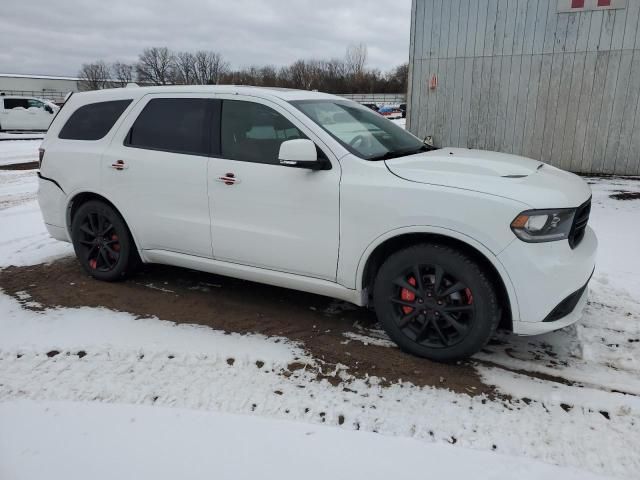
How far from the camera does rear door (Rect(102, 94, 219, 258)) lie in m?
3.96

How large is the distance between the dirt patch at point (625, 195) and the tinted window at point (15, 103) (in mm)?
23781

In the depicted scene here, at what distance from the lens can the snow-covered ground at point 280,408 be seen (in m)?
2.39

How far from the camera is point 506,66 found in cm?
1015

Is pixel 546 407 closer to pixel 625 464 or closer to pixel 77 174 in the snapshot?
pixel 625 464

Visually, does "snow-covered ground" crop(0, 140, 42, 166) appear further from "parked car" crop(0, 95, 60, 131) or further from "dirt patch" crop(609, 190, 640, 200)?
"dirt patch" crop(609, 190, 640, 200)

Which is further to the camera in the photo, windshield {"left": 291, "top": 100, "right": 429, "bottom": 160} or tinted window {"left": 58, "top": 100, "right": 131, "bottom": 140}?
tinted window {"left": 58, "top": 100, "right": 131, "bottom": 140}

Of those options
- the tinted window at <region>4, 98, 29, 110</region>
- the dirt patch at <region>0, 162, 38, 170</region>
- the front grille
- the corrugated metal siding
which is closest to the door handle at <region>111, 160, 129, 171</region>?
the front grille

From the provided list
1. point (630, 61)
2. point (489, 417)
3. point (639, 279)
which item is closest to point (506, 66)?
point (630, 61)

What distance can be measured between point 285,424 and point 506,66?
31.7ft

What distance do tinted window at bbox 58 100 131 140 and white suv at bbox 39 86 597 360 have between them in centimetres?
1

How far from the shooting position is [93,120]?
15.2 ft

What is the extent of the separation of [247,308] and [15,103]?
76.4 ft

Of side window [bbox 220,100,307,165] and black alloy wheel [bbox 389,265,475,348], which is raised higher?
side window [bbox 220,100,307,165]

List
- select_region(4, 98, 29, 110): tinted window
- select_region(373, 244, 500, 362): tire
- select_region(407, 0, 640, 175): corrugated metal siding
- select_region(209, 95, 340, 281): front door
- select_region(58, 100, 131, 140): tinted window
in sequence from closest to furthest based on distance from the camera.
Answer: select_region(373, 244, 500, 362): tire, select_region(209, 95, 340, 281): front door, select_region(58, 100, 131, 140): tinted window, select_region(407, 0, 640, 175): corrugated metal siding, select_region(4, 98, 29, 110): tinted window
